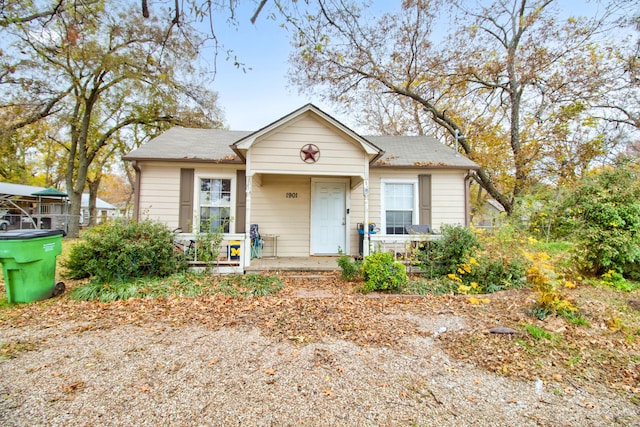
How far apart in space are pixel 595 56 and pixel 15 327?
18792 mm

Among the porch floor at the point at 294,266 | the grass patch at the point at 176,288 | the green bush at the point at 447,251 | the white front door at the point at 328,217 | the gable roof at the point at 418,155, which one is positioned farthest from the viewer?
the white front door at the point at 328,217

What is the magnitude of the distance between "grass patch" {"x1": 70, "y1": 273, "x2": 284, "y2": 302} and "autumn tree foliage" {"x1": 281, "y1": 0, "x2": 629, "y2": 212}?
377 inches

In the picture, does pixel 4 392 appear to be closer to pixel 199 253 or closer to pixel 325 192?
pixel 199 253

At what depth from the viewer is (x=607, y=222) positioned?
5332 millimetres

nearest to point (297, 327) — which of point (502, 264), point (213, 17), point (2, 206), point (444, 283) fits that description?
point (444, 283)

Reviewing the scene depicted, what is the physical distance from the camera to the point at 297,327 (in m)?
3.65

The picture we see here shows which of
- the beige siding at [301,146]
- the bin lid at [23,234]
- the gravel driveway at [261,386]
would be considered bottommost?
the gravel driveway at [261,386]

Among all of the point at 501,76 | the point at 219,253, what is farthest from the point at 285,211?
the point at 501,76

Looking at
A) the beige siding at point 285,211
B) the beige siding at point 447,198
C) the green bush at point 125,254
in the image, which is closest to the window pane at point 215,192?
the beige siding at point 285,211

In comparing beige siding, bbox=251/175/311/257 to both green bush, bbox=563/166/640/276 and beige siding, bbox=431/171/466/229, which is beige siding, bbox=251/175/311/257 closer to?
beige siding, bbox=431/171/466/229

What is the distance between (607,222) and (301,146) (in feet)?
20.7

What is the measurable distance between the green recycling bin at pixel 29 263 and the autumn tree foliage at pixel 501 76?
33.3 feet

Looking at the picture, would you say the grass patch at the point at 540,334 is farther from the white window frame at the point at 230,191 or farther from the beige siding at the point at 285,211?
the white window frame at the point at 230,191

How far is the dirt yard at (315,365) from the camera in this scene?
2.06 meters
